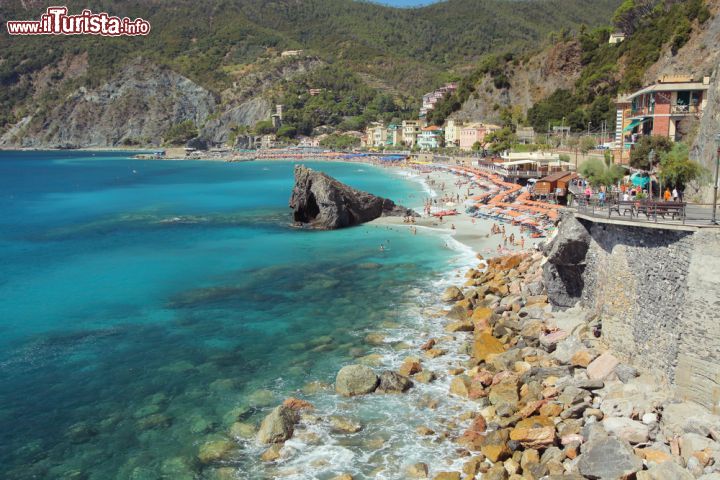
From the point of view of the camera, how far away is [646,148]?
3347 centimetres

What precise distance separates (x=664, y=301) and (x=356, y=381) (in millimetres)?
8799

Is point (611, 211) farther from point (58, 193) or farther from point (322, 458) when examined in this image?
point (58, 193)

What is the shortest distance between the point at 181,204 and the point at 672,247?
189 ft

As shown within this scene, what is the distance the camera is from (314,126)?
585 feet

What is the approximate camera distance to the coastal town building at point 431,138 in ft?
385

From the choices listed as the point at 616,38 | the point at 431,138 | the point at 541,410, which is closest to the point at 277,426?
the point at 541,410

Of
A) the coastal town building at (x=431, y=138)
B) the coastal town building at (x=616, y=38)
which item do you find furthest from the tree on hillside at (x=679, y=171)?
the coastal town building at (x=431, y=138)

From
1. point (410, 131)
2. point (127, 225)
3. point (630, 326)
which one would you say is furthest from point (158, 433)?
point (410, 131)

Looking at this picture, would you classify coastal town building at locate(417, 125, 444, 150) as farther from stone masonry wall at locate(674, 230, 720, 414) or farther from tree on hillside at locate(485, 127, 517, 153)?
stone masonry wall at locate(674, 230, 720, 414)

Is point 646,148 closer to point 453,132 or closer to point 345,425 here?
point 345,425

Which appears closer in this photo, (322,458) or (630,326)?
(322,458)

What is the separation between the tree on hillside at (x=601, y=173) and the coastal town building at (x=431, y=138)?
84.0 metres

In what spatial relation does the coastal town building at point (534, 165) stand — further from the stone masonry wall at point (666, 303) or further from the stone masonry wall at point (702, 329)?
the stone masonry wall at point (702, 329)

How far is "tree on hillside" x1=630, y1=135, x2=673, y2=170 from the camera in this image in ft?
108
